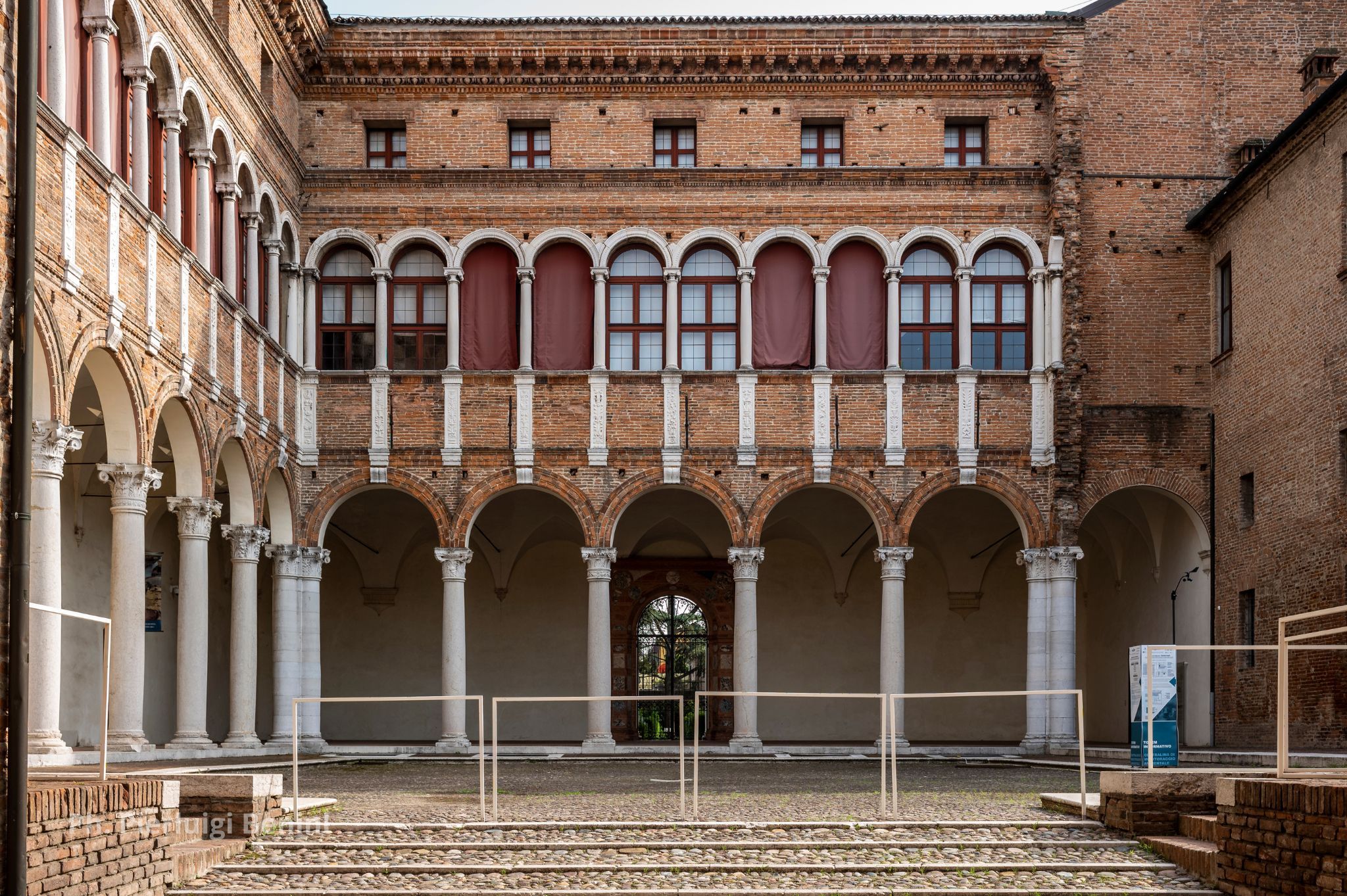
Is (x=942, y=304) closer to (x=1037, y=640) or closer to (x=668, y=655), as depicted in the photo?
(x=1037, y=640)

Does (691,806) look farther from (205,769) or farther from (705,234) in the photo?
(705,234)

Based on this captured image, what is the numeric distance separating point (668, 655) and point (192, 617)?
12.5 metres

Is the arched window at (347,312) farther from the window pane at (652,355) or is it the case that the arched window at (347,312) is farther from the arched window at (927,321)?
the arched window at (927,321)

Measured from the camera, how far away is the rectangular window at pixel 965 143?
2722 centimetres

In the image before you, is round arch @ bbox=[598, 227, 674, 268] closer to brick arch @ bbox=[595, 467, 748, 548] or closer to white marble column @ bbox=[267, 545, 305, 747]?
brick arch @ bbox=[595, 467, 748, 548]

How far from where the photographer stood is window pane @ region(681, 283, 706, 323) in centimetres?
2683

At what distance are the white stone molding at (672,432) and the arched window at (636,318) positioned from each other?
53cm

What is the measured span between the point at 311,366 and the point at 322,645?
7.42 metres

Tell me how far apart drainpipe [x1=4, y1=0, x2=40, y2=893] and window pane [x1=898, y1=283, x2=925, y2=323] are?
18.9 m

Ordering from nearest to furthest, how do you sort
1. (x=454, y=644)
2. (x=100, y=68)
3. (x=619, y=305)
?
1. (x=100, y=68)
2. (x=454, y=644)
3. (x=619, y=305)

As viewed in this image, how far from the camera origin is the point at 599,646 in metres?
26.1

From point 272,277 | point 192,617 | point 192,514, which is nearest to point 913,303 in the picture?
point 272,277

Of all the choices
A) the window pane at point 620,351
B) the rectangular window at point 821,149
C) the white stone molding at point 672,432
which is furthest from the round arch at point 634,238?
Result: the rectangular window at point 821,149

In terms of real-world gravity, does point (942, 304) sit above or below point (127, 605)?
above
